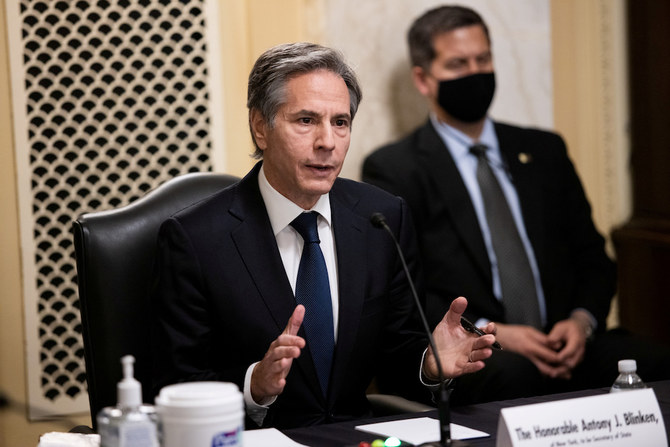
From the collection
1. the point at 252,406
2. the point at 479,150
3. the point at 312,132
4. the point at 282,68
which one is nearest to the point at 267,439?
the point at 252,406

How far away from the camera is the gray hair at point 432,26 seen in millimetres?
3178

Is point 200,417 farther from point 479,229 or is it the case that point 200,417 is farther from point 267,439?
point 479,229

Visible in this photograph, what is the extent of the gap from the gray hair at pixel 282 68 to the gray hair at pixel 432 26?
3.89 ft

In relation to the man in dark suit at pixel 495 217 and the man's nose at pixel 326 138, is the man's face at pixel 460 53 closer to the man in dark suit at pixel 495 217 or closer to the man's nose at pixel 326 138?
the man in dark suit at pixel 495 217

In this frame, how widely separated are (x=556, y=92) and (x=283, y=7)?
120cm

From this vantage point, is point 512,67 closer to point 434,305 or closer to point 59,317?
point 434,305

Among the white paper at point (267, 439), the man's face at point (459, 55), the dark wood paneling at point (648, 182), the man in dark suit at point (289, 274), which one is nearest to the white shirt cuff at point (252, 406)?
the man in dark suit at point (289, 274)

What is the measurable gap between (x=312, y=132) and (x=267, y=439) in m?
0.73

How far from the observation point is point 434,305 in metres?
2.94

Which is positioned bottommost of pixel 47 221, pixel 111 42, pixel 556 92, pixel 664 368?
pixel 664 368

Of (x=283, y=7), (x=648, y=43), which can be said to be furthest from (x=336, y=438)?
(x=648, y=43)

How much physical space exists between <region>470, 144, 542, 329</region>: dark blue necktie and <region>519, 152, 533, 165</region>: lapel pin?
5.5 inches

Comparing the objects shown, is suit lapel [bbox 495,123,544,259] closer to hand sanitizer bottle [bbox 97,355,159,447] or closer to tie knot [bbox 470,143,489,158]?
tie knot [bbox 470,143,489,158]

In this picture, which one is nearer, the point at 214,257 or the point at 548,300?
the point at 214,257
